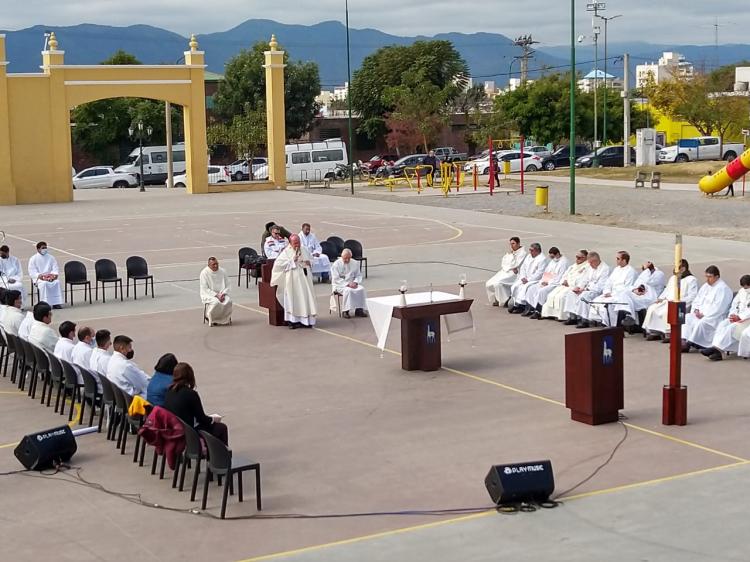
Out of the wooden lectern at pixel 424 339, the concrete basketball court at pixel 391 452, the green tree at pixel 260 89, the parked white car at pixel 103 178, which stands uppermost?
the green tree at pixel 260 89

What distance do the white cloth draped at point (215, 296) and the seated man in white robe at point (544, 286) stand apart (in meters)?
5.49

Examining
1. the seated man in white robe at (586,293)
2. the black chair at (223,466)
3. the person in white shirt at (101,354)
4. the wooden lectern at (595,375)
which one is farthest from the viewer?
the seated man in white robe at (586,293)

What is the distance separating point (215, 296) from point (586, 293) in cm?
664

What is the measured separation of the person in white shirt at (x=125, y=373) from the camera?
13836mm

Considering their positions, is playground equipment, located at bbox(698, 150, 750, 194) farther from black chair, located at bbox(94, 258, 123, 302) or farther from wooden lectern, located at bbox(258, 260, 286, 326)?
black chair, located at bbox(94, 258, 123, 302)

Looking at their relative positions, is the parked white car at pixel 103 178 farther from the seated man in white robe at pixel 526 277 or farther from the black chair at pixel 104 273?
the seated man in white robe at pixel 526 277

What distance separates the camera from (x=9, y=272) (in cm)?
2339

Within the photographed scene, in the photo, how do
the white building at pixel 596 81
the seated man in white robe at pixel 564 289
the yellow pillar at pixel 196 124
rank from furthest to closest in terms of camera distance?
the white building at pixel 596 81
the yellow pillar at pixel 196 124
the seated man in white robe at pixel 564 289

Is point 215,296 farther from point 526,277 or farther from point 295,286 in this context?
point 526,277

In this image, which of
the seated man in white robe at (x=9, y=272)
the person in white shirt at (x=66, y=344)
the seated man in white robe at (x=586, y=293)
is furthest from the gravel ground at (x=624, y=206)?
the person in white shirt at (x=66, y=344)

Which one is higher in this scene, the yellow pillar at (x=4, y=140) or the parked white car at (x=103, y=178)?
the yellow pillar at (x=4, y=140)

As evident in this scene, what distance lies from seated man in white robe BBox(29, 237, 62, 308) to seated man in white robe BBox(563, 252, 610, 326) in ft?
33.5

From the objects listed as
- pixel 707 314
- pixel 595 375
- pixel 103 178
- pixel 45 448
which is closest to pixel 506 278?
pixel 707 314

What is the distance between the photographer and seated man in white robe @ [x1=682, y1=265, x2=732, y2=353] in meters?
17.9
